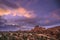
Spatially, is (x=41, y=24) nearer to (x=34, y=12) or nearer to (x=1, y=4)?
(x=34, y=12)

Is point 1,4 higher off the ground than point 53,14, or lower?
higher

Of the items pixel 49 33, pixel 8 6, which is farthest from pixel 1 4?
pixel 49 33

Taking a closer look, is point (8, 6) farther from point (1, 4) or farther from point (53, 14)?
point (53, 14)

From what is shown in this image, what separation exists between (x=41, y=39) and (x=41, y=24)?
0.56 metres

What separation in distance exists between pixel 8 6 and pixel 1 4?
0.87 feet

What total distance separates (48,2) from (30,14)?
2.60 ft

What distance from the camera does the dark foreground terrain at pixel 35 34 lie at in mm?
6239

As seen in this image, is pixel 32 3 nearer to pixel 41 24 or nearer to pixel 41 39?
pixel 41 24

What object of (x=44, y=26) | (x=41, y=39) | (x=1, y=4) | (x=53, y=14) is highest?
(x=1, y=4)

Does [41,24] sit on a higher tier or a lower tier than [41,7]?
lower

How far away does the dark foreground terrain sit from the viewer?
6239mm

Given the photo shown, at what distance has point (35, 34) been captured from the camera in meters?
6.48

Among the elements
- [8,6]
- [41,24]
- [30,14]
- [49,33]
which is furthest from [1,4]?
[49,33]

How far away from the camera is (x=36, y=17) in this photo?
21.9 ft
